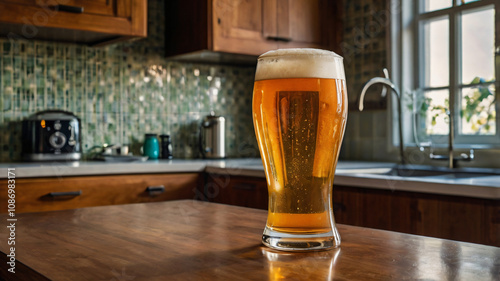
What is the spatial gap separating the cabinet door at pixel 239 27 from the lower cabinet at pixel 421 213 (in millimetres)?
827

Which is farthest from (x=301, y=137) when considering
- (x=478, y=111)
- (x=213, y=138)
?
(x=213, y=138)

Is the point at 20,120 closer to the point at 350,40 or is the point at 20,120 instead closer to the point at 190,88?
the point at 190,88

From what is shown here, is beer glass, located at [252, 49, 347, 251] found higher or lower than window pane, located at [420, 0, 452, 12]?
lower

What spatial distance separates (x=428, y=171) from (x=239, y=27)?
1.18 metres

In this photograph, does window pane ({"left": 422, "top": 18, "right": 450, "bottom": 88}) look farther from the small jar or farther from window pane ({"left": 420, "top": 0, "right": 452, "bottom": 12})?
the small jar

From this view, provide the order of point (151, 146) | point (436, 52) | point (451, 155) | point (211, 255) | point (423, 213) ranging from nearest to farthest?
point (211, 255) < point (423, 213) < point (451, 155) < point (436, 52) < point (151, 146)

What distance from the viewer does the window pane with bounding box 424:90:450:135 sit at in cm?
264

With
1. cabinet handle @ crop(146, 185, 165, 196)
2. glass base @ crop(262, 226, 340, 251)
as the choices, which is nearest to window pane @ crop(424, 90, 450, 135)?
cabinet handle @ crop(146, 185, 165, 196)

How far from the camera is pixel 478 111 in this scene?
97.7 inches

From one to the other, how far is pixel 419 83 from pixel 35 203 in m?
1.93

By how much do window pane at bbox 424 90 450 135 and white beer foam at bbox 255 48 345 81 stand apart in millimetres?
2119

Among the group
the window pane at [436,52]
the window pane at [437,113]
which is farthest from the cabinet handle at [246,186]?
the window pane at [436,52]

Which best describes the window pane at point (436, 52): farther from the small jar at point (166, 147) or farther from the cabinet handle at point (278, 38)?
the small jar at point (166, 147)

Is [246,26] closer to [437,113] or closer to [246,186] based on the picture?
[246,186]
